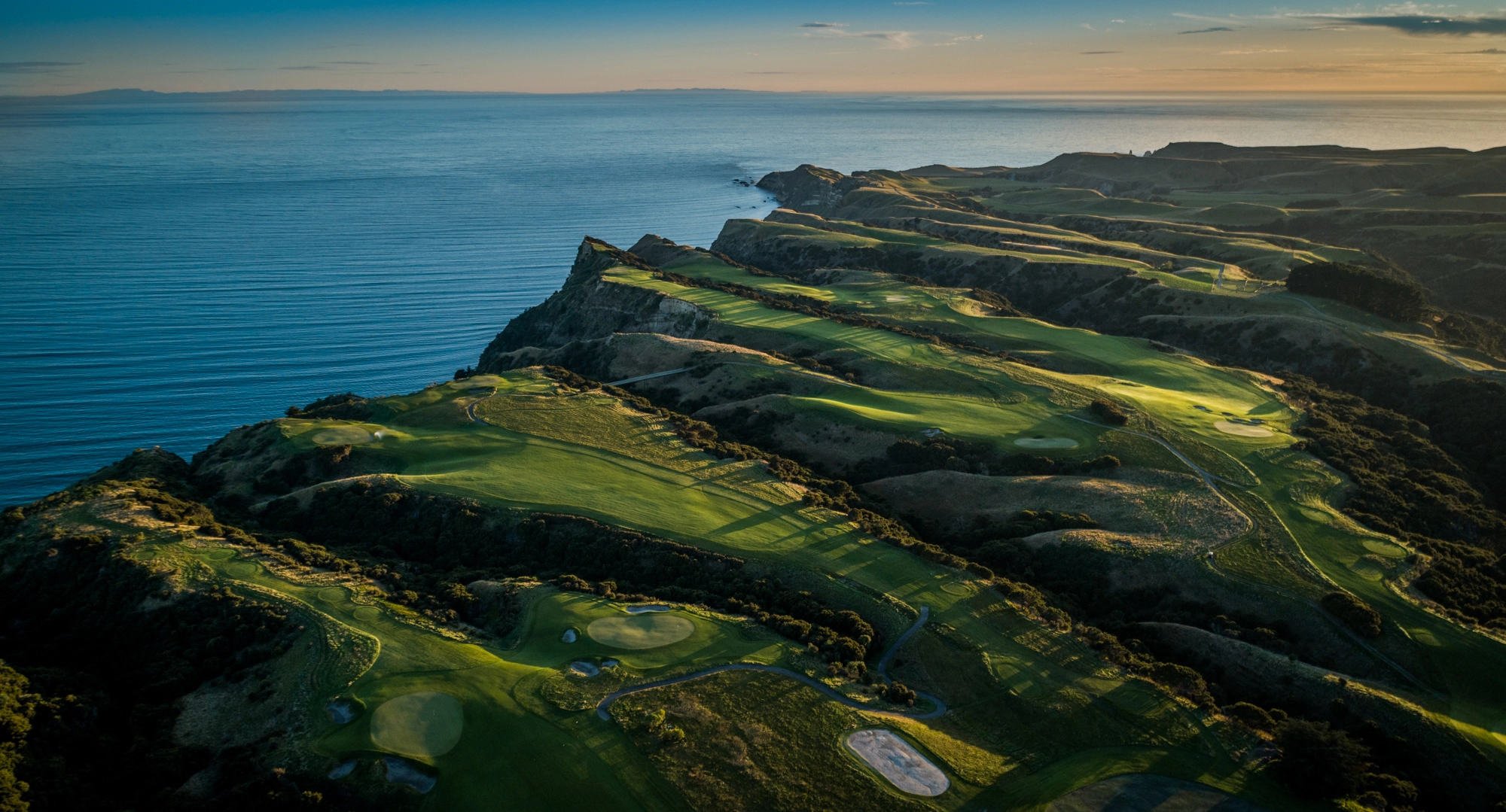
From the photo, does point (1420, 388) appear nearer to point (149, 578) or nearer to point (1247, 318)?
point (1247, 318)

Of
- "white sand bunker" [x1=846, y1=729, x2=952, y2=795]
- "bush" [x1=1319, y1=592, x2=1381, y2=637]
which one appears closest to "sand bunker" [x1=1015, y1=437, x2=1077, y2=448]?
"bush" [x1=1319, y1=592, x2=1381, y2=637]

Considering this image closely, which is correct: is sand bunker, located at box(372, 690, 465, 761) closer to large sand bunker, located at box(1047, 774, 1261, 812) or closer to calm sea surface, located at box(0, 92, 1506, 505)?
large sand bunker, located at box(1047, 774, 1261, 812)

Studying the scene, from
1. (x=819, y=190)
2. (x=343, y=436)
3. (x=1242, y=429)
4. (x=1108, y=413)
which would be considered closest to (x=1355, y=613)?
(x=1108, y=413)

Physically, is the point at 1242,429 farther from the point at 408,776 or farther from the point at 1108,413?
the point at 408,776

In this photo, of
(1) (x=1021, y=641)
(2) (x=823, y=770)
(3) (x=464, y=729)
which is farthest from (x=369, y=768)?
(1) (x=1021, y=641)

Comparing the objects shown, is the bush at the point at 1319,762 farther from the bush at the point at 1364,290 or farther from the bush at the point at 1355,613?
the bush at the point at 1364,290

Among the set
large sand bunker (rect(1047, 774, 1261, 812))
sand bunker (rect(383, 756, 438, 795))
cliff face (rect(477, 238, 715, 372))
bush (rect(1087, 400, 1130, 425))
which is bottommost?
large sand bunker (rect(1047, 774, 1261, 812))
